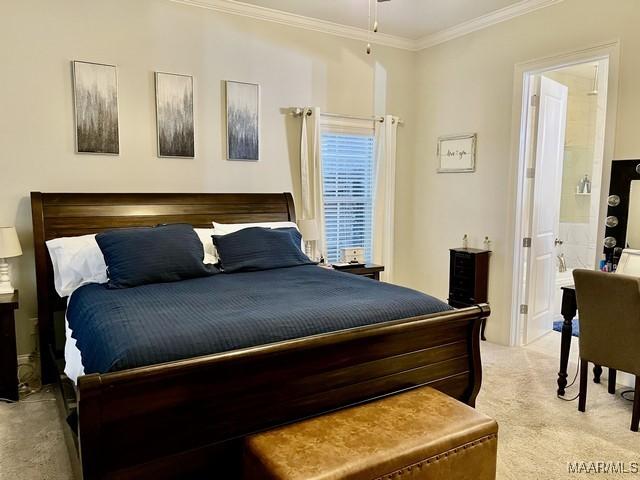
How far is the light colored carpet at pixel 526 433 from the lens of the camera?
7.84 ft

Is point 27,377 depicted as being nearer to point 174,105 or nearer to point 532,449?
point 174,105

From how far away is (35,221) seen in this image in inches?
129

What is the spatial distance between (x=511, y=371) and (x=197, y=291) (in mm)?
2484

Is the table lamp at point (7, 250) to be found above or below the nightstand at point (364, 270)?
above

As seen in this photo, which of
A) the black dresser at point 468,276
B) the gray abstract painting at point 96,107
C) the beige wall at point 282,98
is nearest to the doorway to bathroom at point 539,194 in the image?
the beige wall at point 282,98

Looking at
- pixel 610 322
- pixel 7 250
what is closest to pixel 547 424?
pixel 610 322

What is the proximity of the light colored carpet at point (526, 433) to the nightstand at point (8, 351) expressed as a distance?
0.12 meters

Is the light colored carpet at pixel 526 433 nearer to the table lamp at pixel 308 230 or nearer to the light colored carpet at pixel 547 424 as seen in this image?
the light colored carpet at pixel 547 424

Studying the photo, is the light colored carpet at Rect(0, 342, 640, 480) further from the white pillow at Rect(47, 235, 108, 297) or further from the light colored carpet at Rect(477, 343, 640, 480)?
the white pillow at Rect(47, 235, 108, 297)

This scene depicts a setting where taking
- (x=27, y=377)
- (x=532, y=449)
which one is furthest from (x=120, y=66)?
(x=532, y=449)

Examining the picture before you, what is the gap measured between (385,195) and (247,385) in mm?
3271

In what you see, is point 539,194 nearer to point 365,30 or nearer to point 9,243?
point 365,30

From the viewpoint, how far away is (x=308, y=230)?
4.28m

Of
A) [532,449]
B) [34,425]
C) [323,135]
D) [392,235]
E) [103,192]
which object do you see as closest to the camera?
[532,449]
